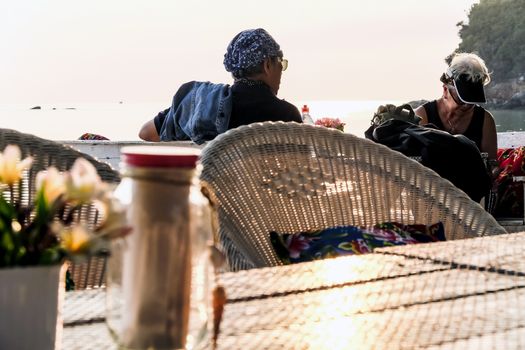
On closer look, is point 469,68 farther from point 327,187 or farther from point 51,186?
point 51,186

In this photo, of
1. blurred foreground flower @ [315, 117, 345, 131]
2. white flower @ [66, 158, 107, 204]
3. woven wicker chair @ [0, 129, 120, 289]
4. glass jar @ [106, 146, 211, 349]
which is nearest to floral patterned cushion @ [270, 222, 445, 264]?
woven wicker chair @ [0, 129, 120, 289]

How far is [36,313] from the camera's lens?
2.41 ft

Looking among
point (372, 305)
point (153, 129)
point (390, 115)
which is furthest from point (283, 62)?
point (372, 305)

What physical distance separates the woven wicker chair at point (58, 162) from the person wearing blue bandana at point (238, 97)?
211cm

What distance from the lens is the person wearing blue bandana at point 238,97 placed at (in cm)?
383

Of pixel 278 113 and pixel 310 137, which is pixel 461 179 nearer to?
pixel 278 113

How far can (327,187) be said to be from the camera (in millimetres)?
2248

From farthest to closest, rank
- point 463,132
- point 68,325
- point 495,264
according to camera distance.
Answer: point 463,132 < point 495,264 < point 68,325

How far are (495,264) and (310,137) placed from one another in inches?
34.2

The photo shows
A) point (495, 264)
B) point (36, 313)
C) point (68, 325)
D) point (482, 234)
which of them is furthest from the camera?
point (482, 234)

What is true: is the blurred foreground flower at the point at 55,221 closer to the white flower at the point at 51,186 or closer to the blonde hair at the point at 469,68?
the white flower at the point at 51,186

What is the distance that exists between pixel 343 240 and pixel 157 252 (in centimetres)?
138

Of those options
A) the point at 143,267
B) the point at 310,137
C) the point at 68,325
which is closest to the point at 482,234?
the point at 310,137

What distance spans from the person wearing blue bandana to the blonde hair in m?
0.89
